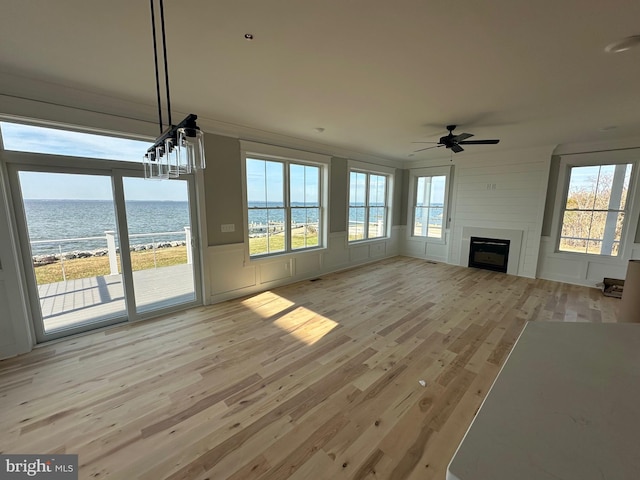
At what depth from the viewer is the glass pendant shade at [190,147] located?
1.56 m

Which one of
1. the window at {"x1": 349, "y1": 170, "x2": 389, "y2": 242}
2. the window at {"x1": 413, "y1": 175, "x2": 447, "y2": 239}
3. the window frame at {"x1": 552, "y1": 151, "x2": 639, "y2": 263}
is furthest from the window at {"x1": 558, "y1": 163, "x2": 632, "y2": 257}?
the window at {"x1": 349, "y1": 170, "x2": 389, "y2": 242}

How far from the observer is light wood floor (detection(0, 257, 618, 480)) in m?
1.65

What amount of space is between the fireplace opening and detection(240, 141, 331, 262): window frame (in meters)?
3.68

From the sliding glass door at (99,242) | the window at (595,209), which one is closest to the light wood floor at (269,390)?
the sliding glass door at (99,242)

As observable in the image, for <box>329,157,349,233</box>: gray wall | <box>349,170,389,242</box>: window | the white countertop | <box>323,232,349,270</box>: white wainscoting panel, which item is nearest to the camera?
the white countertop

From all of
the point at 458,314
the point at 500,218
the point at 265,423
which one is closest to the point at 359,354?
the point at 265,423

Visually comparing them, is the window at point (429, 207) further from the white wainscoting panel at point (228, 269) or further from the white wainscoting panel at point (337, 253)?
the white wainscoting panel at point (228, 269)

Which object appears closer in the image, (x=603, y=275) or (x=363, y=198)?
(x=603, y=275)

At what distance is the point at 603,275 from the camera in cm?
483

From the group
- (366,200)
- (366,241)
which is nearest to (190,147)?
(366,200)

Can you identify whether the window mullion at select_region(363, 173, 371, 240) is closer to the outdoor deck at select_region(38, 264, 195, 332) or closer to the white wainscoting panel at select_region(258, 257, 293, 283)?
the white wainscoting panel at select_region(258, 257, 293, 283)

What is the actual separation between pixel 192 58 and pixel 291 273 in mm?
3693

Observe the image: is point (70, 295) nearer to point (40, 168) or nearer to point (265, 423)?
point (40, 168)

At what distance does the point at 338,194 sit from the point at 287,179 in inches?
53.4
